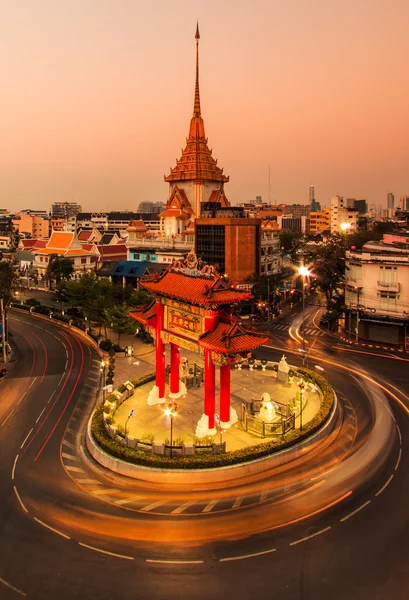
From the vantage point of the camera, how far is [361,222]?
19450 cm

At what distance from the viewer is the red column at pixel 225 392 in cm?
3153

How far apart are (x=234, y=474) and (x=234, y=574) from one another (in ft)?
26.2

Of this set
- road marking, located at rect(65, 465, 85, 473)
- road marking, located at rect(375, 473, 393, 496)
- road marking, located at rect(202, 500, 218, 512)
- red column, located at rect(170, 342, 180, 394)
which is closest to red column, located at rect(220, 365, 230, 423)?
red column, located at rect(170, 342, 180, 394)

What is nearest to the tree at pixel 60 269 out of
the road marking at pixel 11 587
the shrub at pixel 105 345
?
the shrub at pixel 105 345

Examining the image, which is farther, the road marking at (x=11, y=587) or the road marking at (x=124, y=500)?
the road marking at (x=124, y=500)

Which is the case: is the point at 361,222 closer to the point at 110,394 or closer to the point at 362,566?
the point at 110,394

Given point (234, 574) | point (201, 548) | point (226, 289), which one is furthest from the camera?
point (226, 289)

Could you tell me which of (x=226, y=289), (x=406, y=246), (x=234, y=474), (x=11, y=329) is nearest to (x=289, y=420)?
(x=234, y=474)

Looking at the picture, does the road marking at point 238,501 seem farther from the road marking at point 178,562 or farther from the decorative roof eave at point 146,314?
the decorative roof eave at point 146,314

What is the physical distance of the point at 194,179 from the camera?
9931 cm

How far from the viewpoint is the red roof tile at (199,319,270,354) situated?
2908 centimetres

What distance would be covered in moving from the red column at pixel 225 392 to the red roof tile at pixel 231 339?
8.13ft

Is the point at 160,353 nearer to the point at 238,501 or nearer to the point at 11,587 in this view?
the point at 238,501

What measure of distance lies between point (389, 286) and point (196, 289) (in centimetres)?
3456
